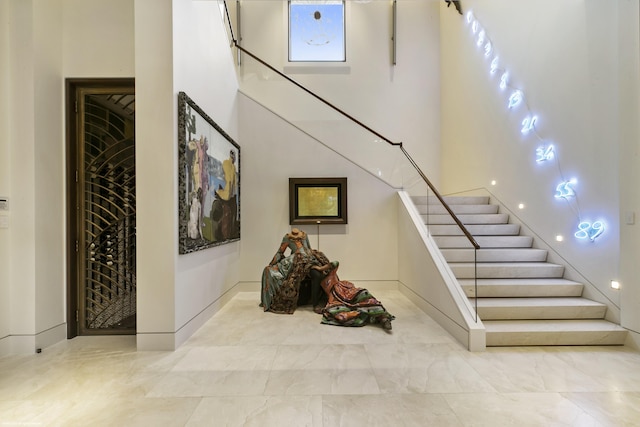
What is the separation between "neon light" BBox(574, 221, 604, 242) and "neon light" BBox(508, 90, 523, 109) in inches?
94.4

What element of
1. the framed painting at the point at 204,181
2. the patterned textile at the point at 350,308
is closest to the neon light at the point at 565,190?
the patterned textile at the point at 350,308

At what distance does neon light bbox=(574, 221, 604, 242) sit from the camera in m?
3.85

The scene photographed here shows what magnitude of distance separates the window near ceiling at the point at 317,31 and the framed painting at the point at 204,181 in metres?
4.02

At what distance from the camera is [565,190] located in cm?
434

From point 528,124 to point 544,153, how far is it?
24.9 inches

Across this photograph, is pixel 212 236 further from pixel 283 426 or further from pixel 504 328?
pixel 504 328

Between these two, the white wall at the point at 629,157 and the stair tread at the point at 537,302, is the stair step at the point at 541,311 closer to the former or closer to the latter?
the stair tread at the point at 537,302

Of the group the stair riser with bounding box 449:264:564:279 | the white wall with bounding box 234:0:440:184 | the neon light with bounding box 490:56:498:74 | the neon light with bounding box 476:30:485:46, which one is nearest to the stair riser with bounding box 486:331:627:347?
the stair riser with bounding box 449:264:564:279

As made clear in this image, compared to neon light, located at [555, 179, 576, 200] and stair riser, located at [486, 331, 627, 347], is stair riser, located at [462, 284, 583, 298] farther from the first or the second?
neon light, located at [555, 179, 576, 200]

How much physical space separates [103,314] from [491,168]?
692 centimetres

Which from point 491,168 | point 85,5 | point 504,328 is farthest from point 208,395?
point 491,168

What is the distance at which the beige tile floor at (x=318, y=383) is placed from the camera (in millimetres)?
2176

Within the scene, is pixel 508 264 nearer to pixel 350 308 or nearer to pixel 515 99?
pixel 350 308

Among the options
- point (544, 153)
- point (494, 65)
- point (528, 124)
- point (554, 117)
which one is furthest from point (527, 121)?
point (494, 65)
